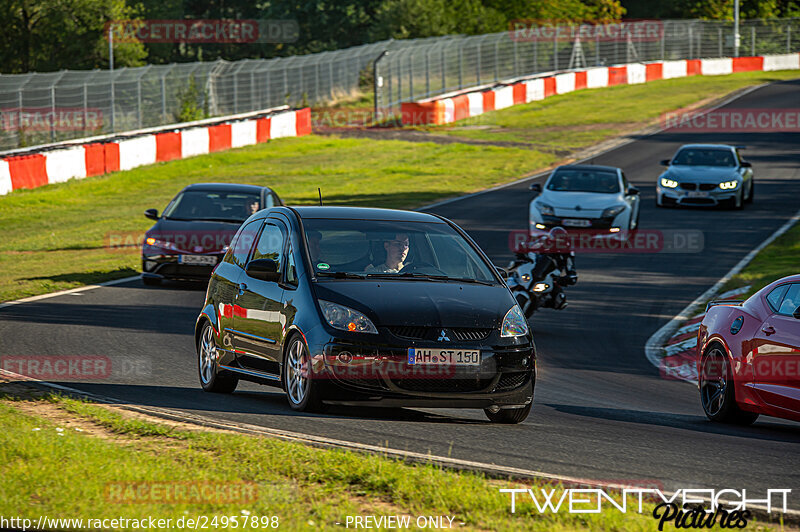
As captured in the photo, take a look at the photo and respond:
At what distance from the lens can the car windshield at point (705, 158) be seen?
2997cm

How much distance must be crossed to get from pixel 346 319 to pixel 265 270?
1136mm

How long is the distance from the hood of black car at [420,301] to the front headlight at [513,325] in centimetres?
4

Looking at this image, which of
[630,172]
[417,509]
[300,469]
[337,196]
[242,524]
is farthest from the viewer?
[630,172]

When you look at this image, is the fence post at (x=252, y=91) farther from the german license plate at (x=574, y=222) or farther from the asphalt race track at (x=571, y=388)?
the german license plate at (x=574, y=222)

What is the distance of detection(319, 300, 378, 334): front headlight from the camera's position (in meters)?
8.12

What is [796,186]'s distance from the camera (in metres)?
34.4

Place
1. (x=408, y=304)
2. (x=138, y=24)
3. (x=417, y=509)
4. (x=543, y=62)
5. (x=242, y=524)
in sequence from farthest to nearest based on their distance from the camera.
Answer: (x=138, y=24)
(x=543, y=62)
(x=408, y=304)
(x=417, y=509)
(x=242, y=524)

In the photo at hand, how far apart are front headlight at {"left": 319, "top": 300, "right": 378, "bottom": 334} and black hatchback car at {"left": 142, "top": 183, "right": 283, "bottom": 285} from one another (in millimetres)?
10465

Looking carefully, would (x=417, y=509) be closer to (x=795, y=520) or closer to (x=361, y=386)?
(x=795, y=520)

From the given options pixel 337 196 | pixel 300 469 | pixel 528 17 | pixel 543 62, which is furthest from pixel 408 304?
pixel 528 17

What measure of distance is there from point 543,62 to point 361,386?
58.9 m

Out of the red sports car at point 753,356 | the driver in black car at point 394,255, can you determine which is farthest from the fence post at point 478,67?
the driver in black car at point 394,255

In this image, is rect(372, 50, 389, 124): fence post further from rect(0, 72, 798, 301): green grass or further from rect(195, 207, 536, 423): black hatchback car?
rect(195, 207, 536, 423): black hatchback car

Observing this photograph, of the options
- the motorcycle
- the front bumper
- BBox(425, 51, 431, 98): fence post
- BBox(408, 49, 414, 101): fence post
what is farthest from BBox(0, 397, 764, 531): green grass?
BBox(425, 51, 431, 98): fence post
